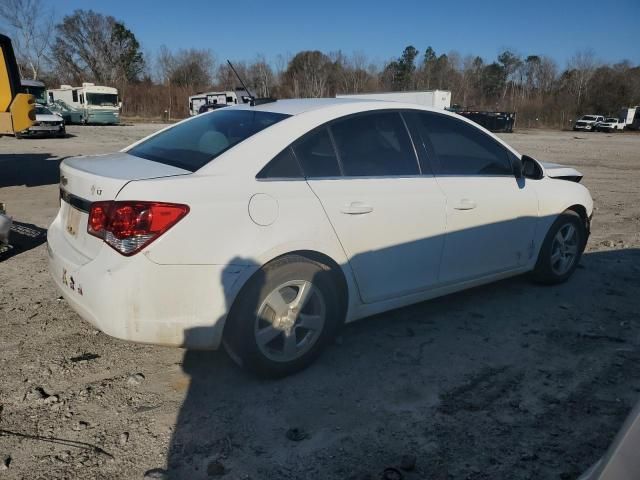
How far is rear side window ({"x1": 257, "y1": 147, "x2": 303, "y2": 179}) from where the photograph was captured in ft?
9.96

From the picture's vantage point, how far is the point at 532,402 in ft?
10.00

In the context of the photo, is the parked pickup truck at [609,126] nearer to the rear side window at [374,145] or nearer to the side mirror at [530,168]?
the side mirror at [530,168]

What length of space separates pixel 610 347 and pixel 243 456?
279 centimetres

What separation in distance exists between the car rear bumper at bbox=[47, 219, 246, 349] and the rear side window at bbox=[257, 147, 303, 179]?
1.95 ft

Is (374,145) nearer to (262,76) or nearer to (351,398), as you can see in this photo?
(351,398)

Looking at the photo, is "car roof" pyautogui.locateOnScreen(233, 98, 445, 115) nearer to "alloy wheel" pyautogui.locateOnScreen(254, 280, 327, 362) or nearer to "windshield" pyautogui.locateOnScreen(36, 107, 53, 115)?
"alloy wheel" pyautogui.locateOnScreen(254, 280, 327, 362)

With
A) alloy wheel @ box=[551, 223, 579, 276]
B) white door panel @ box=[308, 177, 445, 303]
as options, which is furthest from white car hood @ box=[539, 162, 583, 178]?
white door panel @ box=[308, 177, 445, 303]

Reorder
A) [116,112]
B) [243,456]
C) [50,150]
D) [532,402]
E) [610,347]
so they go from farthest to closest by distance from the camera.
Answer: [116,112] → [50,150] → [610,347] → [532,402] → [243,456]

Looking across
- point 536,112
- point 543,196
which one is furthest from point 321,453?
point 536,112

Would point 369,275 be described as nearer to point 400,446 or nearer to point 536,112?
point 400,446

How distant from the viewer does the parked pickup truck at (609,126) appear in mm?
53344

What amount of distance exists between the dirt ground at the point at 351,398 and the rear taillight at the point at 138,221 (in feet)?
3.14

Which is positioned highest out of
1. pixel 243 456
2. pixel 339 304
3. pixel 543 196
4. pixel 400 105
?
pixel 400 105

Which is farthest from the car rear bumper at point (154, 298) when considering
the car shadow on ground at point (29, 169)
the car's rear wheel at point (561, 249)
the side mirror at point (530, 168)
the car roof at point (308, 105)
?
the car shadow on ground at point (29, 169)
